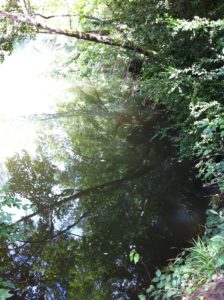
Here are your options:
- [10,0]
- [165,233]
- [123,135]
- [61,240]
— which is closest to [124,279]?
[165,233]

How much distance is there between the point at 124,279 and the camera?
486 centimetres

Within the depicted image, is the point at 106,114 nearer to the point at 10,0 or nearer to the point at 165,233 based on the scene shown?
the point at 10,0

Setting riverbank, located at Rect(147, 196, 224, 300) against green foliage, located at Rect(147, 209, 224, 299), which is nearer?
riverbank, located at Rect(147, 196, 224, 300)

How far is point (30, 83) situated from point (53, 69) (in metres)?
1.82

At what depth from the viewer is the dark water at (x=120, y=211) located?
4.96 m

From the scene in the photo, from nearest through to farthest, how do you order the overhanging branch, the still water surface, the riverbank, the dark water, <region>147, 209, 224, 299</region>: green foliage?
1. the riverbank
2. <region>147, 209, 224, 299</region>: green foliage
3. the dark water
4. the still water surface
5. the overhanging branch

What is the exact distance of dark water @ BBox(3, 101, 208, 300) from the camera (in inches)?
195

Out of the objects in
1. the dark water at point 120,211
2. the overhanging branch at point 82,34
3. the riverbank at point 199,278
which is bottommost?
the riverbank at point 199,278

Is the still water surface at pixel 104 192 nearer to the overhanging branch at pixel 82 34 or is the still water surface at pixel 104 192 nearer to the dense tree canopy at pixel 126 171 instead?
the dense tree canopy at pixel 126 171

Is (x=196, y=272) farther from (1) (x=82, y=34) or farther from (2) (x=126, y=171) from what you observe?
(1) (x=82, y=34)

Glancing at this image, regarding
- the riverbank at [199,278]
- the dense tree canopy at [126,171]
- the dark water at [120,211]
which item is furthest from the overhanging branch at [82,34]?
the riverbank at [199,278]

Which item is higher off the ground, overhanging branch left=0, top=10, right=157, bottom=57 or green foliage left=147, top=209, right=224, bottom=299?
overhanging branch left=0, top=10, right=157, bottom=57

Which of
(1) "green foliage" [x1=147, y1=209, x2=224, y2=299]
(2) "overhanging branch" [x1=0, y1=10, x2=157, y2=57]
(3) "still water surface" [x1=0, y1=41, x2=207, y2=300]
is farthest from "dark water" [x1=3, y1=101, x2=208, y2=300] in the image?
(2) "overhanging branch" [x1=0, y1=10, x2=157, y2=57]

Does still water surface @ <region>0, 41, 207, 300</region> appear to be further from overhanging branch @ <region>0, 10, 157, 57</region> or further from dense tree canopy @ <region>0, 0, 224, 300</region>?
overhanging branch @ <region>0, 10, 157, 57</region>
